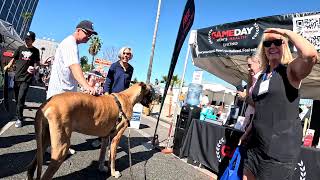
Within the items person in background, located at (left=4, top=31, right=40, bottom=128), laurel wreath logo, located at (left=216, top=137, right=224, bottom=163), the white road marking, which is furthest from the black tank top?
person in background, located at (left=4, top=31, right=40, bottom=128)

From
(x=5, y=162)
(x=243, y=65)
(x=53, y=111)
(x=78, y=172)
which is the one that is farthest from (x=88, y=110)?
(x=243, y=65)

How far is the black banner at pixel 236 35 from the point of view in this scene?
6.04 metres

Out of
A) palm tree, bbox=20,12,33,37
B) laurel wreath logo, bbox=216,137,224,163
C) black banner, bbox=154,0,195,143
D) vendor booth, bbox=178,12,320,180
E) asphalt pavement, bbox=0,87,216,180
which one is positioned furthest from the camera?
palm tree, bbox=20,12,33,37

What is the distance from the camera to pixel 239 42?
6.87 metres

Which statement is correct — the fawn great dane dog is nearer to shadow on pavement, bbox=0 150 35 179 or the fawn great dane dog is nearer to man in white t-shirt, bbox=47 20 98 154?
man in white t-shirt, bbox=47 20 98 154

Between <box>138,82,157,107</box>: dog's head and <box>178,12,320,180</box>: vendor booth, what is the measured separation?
1.45 meters

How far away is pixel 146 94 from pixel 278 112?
3.41 metres

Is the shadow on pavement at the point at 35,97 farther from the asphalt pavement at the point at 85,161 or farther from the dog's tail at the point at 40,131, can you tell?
the dog's tail at the point at 40,131

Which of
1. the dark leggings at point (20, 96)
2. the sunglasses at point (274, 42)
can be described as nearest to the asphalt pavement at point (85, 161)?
the dark leggings at point (20, 96)

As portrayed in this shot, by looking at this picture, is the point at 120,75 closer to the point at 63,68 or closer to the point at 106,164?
the point at 106,164

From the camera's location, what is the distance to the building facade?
68.1m

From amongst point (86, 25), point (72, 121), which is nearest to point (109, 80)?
point (86, 25)

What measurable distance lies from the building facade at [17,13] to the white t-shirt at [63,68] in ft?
220

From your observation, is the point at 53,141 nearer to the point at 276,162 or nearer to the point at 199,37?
the point at 276,162
